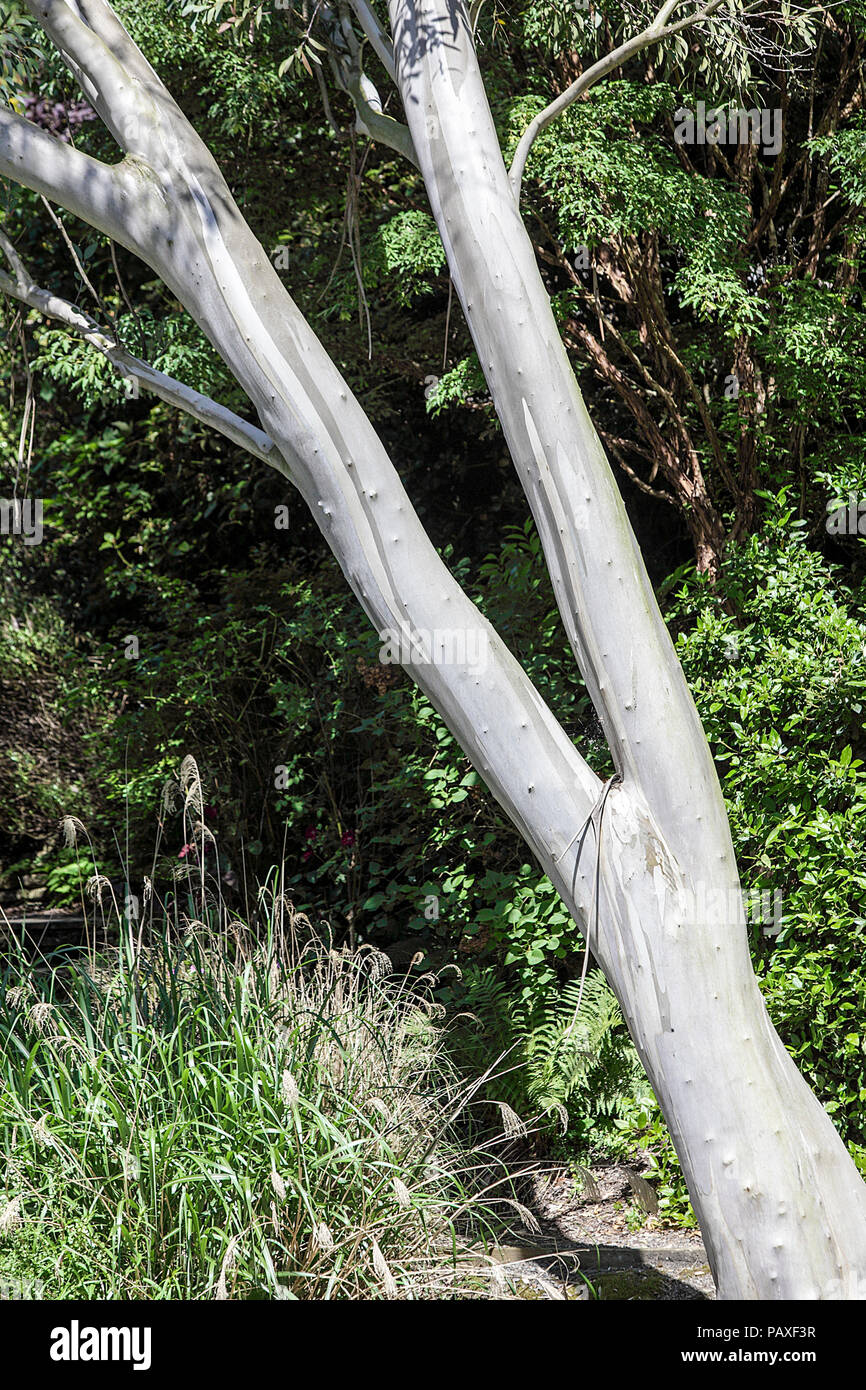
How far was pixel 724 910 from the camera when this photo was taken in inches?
112

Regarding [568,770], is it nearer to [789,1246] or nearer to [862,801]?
[789,1246]

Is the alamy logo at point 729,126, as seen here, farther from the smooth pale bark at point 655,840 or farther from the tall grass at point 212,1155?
the tall grass at point 212,1155

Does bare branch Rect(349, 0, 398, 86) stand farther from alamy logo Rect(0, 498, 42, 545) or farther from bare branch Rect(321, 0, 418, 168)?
alamy logo Rect(0, 498, 42, 545)

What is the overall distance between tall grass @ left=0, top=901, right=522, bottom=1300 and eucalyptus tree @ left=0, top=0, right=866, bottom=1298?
875 millimetres

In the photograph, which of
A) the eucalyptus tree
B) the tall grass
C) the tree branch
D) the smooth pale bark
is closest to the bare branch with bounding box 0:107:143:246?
the eucalyptus tree

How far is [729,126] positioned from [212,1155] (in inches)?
208


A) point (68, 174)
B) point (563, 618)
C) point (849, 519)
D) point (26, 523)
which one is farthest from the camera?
point (26, 523)

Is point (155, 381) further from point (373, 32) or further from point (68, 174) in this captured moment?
point (373, 32)

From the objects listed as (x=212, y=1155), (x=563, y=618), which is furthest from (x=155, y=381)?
(x=212, y=1155)

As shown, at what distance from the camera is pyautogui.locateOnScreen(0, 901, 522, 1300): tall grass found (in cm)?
301
